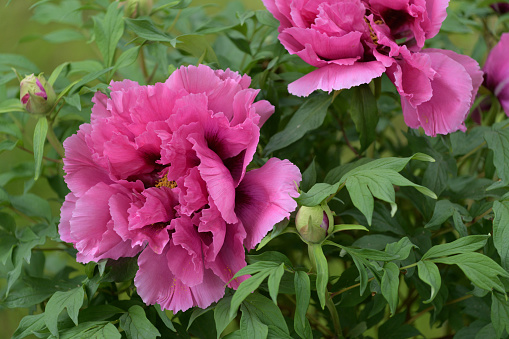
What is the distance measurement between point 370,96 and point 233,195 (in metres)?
0.14

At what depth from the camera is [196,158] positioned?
1.17ft

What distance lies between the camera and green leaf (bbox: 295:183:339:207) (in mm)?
314

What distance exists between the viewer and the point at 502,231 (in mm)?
354

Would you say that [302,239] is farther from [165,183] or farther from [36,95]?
[36,95]

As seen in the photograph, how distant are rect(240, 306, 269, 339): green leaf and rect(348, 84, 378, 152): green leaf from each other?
15cm

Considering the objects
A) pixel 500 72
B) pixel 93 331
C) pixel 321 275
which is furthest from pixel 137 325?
pixel 500 72

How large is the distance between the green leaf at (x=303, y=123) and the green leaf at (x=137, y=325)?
5.6 inches

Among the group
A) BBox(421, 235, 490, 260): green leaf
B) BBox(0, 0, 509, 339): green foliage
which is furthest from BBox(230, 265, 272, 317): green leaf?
BBox(421, 235, 490, 260): green leaf

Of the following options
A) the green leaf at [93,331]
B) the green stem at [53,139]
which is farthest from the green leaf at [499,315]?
the green stem at [53,139]

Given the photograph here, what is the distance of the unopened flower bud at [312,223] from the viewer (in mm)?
323

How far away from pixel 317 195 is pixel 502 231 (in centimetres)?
13

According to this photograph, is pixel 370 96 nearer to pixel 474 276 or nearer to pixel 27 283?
pixel 474 276

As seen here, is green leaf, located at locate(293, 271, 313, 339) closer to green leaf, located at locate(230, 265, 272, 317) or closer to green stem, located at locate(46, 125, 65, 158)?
green leaf, located at locate(230, 265, 272, 317)

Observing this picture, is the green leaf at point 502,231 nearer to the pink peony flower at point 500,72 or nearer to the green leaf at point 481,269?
the green leaf at point 481,269
